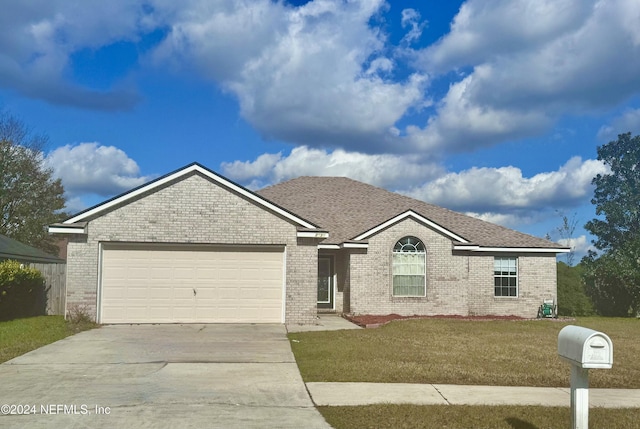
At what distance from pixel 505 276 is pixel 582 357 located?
18156 mm

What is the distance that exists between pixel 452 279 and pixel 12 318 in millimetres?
14982

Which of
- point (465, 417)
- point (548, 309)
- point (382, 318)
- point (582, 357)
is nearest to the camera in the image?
point (582, 357)

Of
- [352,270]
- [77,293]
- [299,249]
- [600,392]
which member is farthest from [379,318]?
[600,392]

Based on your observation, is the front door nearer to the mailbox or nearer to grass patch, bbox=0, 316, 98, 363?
grass patch, bbox=0, 316, 98, 363

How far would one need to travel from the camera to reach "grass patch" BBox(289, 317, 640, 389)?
10367 mm

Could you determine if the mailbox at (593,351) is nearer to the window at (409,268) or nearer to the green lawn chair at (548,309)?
the window at (409,268)

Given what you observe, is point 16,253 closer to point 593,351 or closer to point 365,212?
point 365,212

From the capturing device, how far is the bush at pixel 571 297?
2597 cm

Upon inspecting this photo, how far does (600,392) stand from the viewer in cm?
960

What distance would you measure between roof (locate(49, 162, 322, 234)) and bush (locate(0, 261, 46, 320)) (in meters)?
2.40

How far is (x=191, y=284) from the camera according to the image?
59.4ft

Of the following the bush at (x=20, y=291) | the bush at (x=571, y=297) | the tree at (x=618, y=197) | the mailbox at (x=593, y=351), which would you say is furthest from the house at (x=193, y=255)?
the tree at (x=618, y=197)

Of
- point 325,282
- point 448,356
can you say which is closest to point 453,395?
point 448,356

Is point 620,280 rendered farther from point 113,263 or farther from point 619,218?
point 113,263
